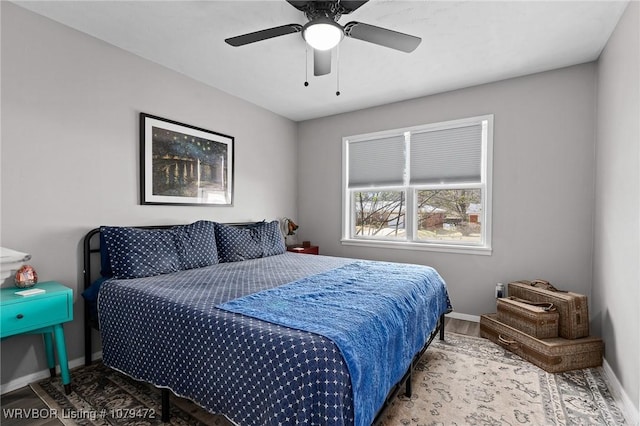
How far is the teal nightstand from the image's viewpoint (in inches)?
71.7

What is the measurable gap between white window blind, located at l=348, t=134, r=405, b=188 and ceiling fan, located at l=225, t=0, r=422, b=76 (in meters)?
2.01

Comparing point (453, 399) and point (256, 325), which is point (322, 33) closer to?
point (256, 325)

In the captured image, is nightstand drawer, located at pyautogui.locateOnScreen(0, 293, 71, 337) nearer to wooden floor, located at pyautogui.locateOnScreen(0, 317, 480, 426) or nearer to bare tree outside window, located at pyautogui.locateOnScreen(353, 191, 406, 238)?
wooden floor, located at pyautogui.locateOnScreen(0, 317, 480, 426)

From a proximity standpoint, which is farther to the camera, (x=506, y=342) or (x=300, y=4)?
(x=506, y=342)

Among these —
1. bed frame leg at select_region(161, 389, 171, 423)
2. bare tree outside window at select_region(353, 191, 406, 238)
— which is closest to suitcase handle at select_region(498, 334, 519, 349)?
bare tree outside window at select_region(353, 191, 406, 238)

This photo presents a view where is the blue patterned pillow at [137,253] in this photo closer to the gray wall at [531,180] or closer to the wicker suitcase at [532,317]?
the gray wall at [531,180]

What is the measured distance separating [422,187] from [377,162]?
701 mm

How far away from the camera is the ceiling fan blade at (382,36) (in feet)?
6.46

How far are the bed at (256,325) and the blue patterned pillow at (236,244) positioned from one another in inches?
7.5

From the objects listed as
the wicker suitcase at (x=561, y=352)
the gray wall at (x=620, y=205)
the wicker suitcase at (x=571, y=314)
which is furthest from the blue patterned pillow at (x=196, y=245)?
the gray wall at (x=620, y=205)

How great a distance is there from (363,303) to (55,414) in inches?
77.4

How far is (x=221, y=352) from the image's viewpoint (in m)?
1.50

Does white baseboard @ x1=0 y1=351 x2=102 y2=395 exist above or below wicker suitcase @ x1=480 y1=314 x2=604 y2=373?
below

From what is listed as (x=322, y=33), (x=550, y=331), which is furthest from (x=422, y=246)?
(x=322, y=33)
